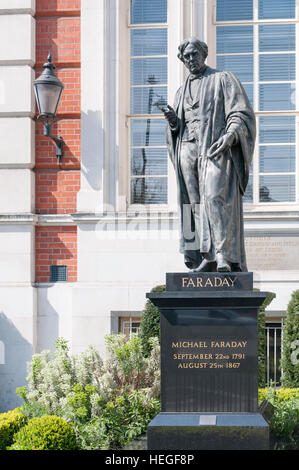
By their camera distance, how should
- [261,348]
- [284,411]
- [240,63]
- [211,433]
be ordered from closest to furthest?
[211,433], [284,411], [261,348], [240,63]

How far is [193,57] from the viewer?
7.92 meters

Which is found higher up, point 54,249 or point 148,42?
point 148,42

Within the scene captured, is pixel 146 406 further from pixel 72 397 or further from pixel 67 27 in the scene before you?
pixel 67 27

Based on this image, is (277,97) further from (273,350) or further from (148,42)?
(273,350)

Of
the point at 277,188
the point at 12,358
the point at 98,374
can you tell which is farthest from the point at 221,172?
the point at 12,358

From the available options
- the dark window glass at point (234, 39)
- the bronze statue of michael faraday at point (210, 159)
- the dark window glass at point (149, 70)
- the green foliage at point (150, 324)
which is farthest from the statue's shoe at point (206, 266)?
the dark window glass at point (234, 39)

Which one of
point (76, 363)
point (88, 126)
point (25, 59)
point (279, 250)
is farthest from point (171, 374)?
point (25, 59)

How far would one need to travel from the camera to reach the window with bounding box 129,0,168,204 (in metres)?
12.9

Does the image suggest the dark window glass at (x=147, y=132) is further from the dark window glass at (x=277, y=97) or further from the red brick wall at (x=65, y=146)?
the dark window glass at (x=277, y=97)

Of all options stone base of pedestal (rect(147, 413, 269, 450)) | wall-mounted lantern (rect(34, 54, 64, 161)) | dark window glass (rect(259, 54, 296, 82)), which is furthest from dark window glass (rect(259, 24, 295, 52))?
stone base of pedestal (rect(147, 413, 269, 450))

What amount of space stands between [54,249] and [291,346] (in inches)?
153

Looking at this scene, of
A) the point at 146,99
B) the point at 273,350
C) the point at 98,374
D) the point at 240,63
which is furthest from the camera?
the point at 146,99

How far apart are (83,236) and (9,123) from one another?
2.08 meters

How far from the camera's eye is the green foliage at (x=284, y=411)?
26.6 ft
